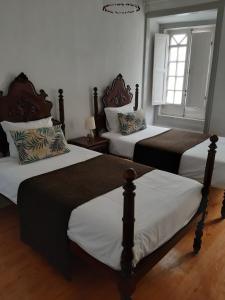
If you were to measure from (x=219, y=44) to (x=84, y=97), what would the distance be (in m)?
2.24

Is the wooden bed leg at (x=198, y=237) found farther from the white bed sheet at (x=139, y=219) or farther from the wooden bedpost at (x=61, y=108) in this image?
the wooden bedpost at (x=61, y=108)

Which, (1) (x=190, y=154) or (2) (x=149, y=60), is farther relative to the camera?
(2) (x=149, y=60)

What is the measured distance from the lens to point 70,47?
3234mm

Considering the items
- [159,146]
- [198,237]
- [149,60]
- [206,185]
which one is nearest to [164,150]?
[159,146]

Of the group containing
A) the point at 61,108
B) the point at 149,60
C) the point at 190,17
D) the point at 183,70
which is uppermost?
the point at 190,17

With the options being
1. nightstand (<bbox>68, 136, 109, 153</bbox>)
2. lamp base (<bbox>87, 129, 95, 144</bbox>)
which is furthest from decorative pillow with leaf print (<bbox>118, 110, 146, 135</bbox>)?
lamp base (<bbox>87, 129, 95, 144</bbox>)

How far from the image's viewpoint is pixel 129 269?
1307 mm

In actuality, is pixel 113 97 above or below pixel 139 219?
above

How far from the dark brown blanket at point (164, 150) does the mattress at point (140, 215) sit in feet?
2.51

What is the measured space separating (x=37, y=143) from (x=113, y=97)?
186 centimetres

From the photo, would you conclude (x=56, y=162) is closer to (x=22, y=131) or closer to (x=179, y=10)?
(x=22, y=131)

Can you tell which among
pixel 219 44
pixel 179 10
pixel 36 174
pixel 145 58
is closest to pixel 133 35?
pixel 145 58

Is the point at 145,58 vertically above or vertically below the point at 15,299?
above

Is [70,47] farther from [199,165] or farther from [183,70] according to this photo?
[183,70]
